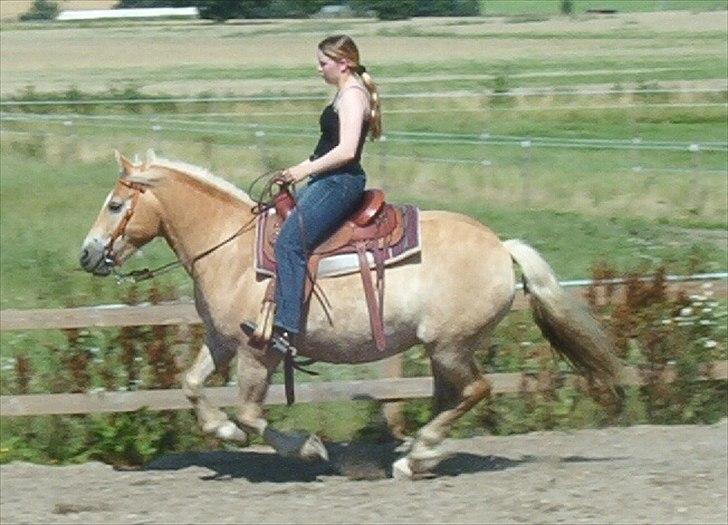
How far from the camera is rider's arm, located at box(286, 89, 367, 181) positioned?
27.1 feet

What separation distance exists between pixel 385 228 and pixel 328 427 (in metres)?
2.01

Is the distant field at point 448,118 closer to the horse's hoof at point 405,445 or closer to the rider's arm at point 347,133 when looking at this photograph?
the horse's hoof at point 405,445

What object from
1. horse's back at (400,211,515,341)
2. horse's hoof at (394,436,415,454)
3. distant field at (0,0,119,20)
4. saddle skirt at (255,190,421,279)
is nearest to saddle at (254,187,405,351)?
saddle skirt at (255,190,421,279)

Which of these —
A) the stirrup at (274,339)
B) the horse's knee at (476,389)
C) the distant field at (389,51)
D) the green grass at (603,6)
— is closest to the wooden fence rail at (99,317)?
the stirrup at (274,339)

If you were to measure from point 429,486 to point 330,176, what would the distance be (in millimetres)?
1694

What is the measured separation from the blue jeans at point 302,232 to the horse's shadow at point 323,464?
98cm

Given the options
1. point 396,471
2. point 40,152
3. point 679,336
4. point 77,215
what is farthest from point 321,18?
point 396,471

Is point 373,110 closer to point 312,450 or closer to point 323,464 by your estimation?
point 312,450

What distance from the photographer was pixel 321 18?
21.5m

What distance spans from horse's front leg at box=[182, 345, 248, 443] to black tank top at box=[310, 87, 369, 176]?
1.25 metres

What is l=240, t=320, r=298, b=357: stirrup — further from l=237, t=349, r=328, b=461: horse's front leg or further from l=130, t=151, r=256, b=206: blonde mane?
l=130, t=151, r=256, b=206: blonde mane

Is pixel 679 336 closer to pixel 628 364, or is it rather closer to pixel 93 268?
pixel 628 364

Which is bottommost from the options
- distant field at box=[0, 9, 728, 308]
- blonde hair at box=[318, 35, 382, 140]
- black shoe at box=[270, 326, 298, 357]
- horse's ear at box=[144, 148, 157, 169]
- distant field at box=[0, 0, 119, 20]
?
distant field at box=[0, 9, 728, 308]

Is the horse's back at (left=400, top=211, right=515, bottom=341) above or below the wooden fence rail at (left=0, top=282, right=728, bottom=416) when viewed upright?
above
